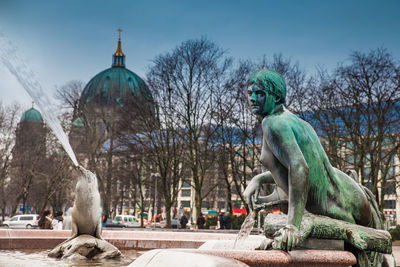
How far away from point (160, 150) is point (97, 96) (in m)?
17.6

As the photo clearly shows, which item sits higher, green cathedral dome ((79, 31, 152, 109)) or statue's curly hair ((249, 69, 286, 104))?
green cathedral dome ((79, 31, 152, 109))

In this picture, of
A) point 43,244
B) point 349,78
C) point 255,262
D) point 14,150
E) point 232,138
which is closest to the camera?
point 255,262

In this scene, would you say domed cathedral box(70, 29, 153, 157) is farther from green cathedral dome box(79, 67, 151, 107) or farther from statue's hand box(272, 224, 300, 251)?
statue's hand box(272, 224, 300, 251)

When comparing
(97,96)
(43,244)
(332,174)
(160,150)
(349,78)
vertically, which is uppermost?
(97,96)

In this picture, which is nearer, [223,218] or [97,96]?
[223,218]

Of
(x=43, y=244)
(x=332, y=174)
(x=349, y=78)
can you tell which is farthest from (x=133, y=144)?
(x=332, y=174)

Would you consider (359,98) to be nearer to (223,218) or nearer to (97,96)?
(223,218)

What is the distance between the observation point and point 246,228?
4.03m

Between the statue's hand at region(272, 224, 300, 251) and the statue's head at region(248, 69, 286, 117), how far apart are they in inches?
32.8

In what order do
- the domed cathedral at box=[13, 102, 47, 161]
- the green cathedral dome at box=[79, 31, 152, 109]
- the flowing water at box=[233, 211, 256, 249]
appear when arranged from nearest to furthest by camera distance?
the flowing water at box=[233, 211, 256, 249] → the green cathedral dome at box=[79, 31, 152, 109] → the domed cathedral at box=[13, 102, 47, 161]

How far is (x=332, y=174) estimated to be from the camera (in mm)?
3354

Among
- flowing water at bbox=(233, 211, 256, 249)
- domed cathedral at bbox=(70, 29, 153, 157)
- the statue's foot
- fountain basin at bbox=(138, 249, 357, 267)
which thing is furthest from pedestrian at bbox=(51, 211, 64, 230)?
domed cathedral at bbox=(70, 29, 153, 157)

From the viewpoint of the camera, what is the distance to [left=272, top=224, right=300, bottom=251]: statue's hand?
2.92 m

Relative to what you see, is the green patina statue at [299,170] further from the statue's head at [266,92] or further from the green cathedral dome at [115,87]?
the green cathedral dome at [115,87]
